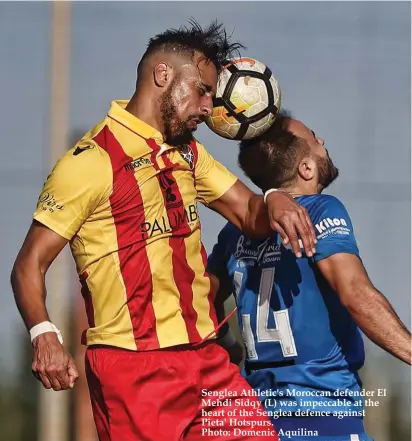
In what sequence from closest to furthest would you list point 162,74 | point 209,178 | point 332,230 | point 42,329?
point 42,329
point 332,230
point 162,74
point 209,178

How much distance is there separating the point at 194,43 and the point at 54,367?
57.2 inches

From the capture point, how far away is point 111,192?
3756 mm

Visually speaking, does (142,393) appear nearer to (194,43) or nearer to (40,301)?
(40,301)

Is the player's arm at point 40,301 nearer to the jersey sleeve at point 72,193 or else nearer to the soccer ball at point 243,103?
the jersey sleeve at point 72,193

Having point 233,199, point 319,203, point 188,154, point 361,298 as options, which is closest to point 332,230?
point 319,203

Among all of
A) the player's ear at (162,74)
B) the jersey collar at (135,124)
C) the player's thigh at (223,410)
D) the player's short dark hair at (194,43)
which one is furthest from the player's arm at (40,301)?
the player's short dark hair at (194,43)

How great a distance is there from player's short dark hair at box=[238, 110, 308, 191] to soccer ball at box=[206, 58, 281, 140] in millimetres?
48

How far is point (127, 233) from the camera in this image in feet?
12.5

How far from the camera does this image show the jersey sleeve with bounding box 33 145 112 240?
12.0 ft

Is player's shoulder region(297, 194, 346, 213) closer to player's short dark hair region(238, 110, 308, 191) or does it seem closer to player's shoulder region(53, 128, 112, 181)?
player's short dark hair region(238, 110, 308, 191)

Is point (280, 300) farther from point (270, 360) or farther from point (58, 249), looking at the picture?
point (58, 249)

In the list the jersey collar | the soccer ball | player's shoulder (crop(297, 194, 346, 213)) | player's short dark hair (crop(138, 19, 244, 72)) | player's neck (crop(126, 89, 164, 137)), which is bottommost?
player's shoulder (crop(297, 194, 346, 213))

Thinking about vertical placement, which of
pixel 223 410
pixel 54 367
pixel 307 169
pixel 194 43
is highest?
pixel 194 43

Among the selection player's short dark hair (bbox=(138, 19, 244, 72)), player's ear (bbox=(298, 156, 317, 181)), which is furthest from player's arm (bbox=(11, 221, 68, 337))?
player's ear (bbox=(298, 156, 317, 181))
